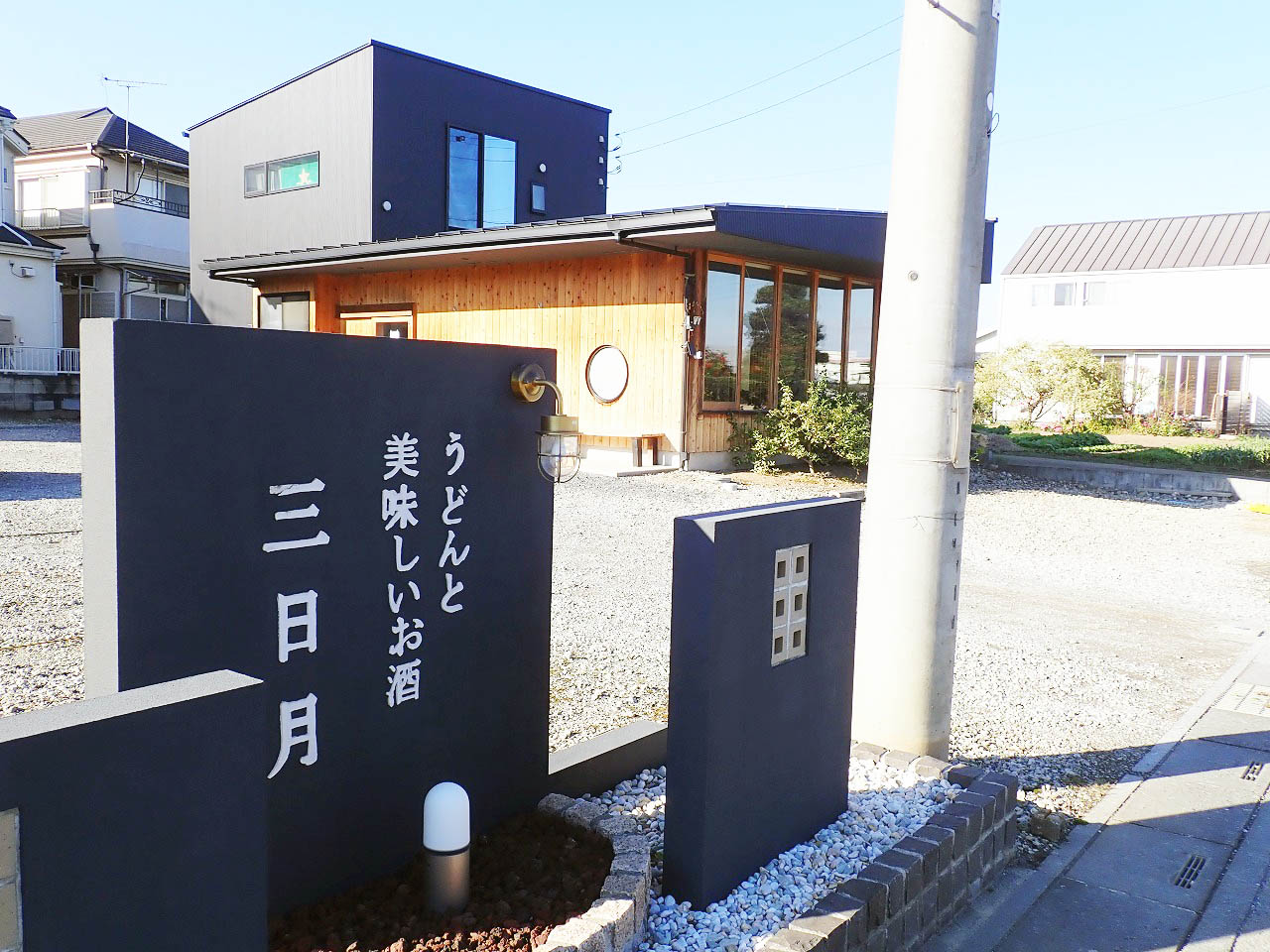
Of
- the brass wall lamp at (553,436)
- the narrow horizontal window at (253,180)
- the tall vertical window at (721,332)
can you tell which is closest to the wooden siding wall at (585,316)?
the tall vertical window at (721,332)

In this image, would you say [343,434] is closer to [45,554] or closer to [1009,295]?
[45,554]

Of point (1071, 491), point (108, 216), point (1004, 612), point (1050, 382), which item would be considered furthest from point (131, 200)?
point (1004, 612)

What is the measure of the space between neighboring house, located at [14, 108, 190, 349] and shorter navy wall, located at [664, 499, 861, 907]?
28054 mm

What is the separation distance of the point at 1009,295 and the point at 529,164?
19.0 metres

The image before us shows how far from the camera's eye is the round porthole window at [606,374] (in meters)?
13.7

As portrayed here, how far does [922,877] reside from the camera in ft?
9.70

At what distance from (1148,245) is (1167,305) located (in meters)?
2.42

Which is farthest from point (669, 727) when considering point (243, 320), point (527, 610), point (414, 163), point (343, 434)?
point (243, 320)

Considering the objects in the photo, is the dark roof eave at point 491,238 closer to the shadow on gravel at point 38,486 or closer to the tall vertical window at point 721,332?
the tall vertical window at point 721,332

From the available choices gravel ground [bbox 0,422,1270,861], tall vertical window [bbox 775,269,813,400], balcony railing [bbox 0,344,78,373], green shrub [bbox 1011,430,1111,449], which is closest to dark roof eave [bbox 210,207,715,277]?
gravel ground [bbox 0,422,1270,861]

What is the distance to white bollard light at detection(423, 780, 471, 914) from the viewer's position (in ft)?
8.38

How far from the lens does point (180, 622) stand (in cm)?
223

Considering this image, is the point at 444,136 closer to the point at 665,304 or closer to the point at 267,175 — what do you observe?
the point at 267,175

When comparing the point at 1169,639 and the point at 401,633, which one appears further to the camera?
the point at 1169,639
